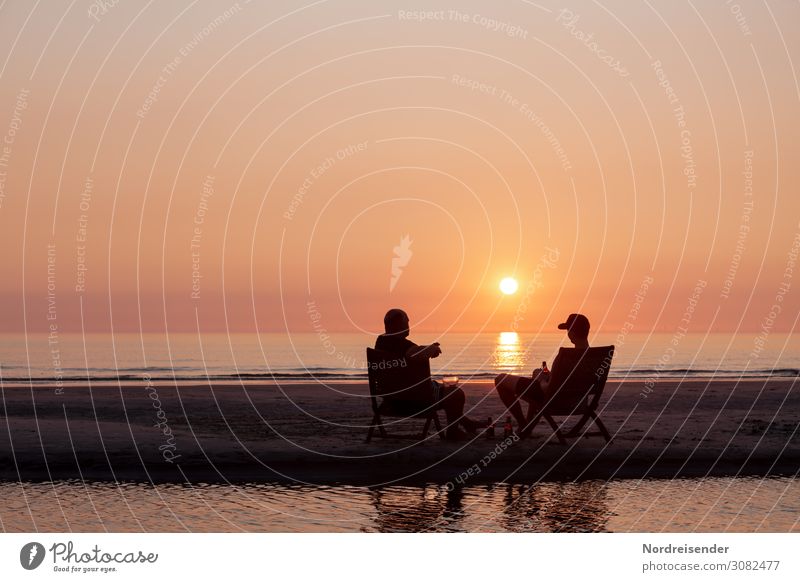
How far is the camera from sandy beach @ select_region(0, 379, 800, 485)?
11.4 m

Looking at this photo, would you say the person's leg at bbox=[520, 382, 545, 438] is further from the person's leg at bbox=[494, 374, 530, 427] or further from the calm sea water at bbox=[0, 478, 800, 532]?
the calm sea water at bbox=[0, 478, 800, 532]

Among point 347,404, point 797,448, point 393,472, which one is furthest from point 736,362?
point 393,472

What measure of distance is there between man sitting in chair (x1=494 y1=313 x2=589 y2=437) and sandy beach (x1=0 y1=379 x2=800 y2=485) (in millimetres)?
Result: 523

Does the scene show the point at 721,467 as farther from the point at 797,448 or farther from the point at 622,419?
the point at 622,419

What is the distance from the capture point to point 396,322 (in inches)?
503

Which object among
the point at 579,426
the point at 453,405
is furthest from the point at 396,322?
the point at 579,426

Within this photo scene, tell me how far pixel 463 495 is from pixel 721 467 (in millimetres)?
3969

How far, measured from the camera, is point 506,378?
13.5 metres

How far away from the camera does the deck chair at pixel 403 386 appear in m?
12.8

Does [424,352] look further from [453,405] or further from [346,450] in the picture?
[346,450]

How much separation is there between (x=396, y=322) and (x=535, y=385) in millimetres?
2156

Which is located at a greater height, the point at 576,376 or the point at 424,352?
the point at 424,352

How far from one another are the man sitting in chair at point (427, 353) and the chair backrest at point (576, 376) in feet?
4.35

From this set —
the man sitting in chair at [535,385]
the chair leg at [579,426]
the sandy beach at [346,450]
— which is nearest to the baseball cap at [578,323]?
the man sitting in chair at [535,385]
